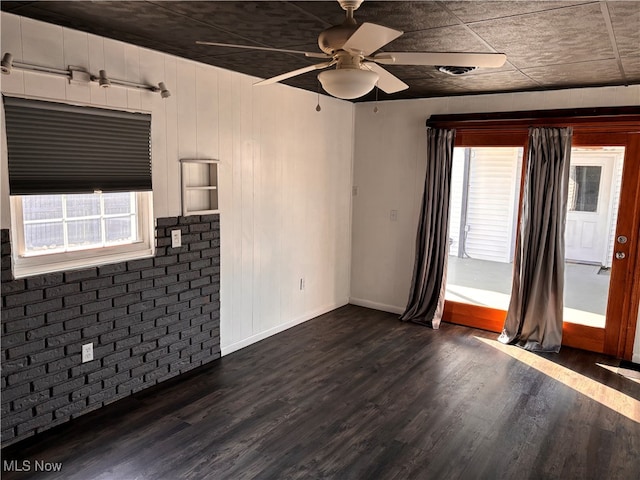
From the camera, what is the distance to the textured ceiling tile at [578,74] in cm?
330

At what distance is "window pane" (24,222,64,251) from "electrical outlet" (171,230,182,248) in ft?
2.51

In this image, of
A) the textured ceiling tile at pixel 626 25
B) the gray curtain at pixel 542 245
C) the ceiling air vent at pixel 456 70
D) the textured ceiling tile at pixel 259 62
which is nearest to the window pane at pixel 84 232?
the textured ceiling tile at pixel 259 62

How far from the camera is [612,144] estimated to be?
4.07 m

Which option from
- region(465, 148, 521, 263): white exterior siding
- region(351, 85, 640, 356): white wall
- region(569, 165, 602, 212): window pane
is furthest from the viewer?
region(351, 85, 640, 356): white wall

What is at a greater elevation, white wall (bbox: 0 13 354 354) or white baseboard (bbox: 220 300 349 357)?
white wall (bbox: 0 13 354 354)

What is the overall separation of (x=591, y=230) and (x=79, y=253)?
4166mm

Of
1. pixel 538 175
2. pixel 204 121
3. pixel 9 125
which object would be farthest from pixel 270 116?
pixel 538 175

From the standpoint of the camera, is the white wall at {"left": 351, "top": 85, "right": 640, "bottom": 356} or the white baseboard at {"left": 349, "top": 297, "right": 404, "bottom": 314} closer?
the white wall at {"left": 351, "top": 85, "right": 640, "bottom": 356}

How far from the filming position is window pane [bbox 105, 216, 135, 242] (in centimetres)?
320

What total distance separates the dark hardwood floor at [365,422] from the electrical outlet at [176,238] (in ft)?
3.37

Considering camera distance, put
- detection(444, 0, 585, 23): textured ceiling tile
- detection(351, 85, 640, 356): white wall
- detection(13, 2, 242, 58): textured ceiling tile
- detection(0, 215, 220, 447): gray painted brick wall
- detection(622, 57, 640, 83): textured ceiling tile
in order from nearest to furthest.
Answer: detection(444, 0, 585, 23): textured ceiling tile < detection(13, 2, 242, 58): textured ceiling tile < detection(0, 215, 220, 447): gray painted brick wall < detection(622, 57, 640, 83): textured ceiling tile < detection(351, 85, 640, 356): white wall

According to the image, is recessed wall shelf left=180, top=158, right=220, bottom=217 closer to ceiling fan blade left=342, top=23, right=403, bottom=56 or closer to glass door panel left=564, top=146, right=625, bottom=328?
ceiling fan blade left=342, top=23, right=403, bottom=56

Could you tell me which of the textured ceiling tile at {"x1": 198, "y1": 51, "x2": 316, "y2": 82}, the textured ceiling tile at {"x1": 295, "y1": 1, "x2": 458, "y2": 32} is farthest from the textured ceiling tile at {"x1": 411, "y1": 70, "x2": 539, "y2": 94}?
the textured ceiling tile at {"x1": 295, "y1": 1, "x2": 458, "y2": 32}

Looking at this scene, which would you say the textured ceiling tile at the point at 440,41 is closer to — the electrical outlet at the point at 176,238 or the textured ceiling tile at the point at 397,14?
the textured ceiling tile at the point at 397,14
